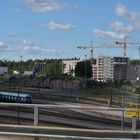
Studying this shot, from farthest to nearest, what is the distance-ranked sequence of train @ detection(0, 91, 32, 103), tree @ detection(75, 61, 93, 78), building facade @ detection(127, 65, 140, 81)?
tree @ detection(75, 61, 93, 78)
building facade @ detection(127, 65, 140, 81)
train @ detection(0, 91, 32, 103)

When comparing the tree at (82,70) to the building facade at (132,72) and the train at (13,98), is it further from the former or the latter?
the train at (13,98)

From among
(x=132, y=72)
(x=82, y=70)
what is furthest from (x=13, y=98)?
(x=132, y=72)

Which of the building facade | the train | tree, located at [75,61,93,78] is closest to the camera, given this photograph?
the train

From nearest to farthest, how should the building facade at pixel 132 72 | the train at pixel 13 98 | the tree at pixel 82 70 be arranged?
the train at pixel 13 98 < the building facade at pixel 132 72 < the tree at pixel 82 70

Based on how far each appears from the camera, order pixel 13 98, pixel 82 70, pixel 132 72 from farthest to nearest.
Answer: pixel 82 70
pixel 132 72
pixel 13 98

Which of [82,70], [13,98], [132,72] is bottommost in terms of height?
[13,98]

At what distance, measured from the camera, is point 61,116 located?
3306cm

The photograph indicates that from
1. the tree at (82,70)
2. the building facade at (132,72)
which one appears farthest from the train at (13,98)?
the building facade at (132,72)

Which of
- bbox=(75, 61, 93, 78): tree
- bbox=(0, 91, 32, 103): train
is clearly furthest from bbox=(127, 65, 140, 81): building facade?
bbox=(0, 91, 32, 103): train

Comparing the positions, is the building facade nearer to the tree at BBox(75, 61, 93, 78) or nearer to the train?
the tree at BBox(75, 61, 93, 78)

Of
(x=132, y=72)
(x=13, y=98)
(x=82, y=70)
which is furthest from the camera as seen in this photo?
(x=82, y=70)

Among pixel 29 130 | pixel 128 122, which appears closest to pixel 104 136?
pixel 29 130

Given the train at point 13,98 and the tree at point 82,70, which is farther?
the tree at point 82,70

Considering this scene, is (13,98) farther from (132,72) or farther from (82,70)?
(132,72)
